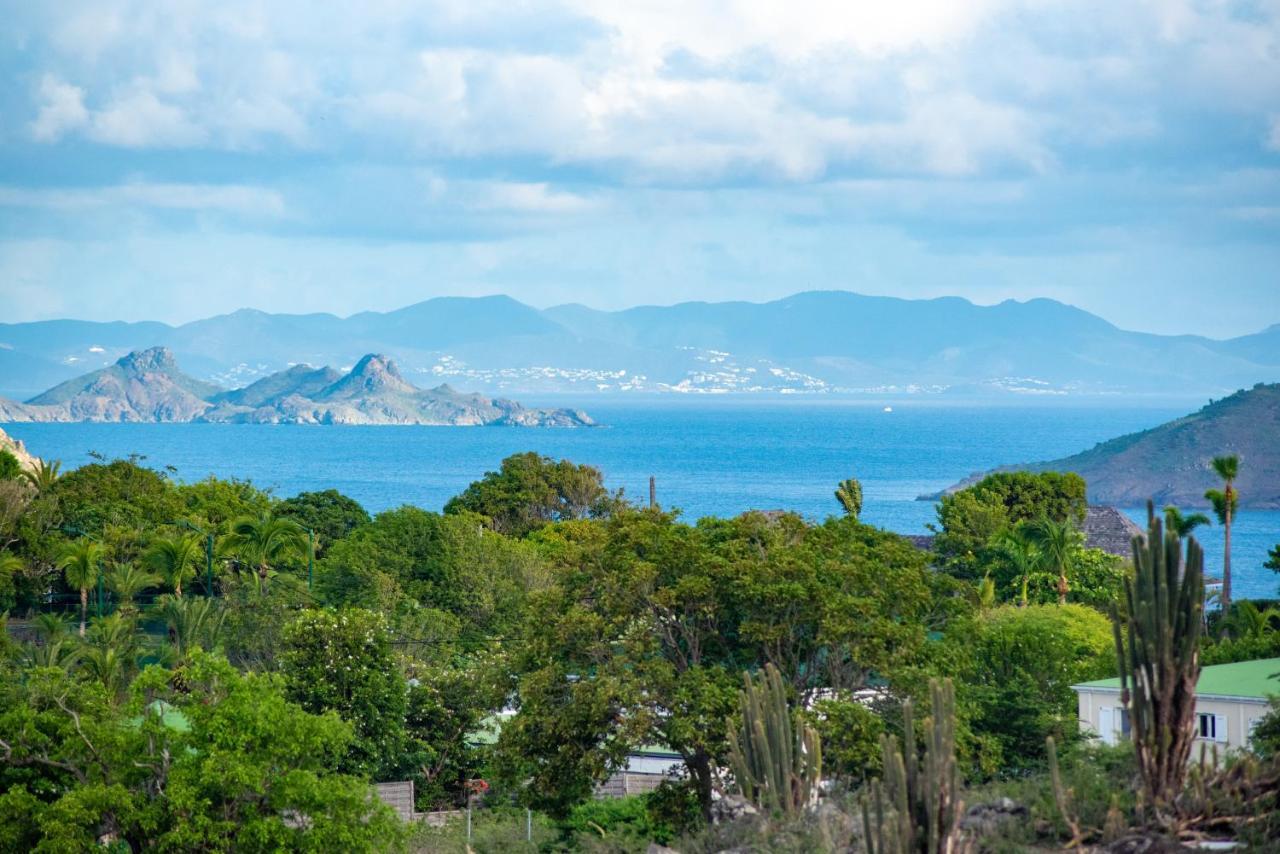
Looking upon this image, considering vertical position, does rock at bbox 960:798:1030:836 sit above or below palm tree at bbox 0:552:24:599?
below

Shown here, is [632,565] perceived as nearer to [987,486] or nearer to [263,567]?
[263,567]

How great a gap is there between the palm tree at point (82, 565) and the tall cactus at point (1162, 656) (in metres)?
50.6

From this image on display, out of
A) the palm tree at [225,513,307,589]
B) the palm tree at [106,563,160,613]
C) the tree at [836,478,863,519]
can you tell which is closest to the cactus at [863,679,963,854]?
the palm tree at [106,563,160,613]

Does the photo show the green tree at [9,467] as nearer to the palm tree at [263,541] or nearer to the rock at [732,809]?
the palm tree at [263,541]

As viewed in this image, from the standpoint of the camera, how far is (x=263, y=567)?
63.7 meters

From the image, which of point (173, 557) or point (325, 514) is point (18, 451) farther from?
point (173, 557)

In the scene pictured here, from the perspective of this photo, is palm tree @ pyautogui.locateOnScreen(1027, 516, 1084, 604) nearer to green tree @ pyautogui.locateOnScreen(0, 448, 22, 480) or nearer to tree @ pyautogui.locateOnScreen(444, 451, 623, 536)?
tree @ pyautogui.locateOnScreen(444, 451, 623, 536)

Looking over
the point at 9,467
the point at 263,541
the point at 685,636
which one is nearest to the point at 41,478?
the point at 9,467

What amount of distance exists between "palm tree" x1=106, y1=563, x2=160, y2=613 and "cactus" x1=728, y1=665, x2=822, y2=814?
41.1 metres

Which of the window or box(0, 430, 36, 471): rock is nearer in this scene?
the window

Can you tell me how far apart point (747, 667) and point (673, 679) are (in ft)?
8.17

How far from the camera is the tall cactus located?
1683 centimetres

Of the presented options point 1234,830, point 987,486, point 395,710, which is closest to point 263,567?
point 395,710

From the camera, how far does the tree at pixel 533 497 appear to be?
84.3 m
